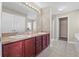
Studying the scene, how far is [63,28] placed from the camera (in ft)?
24.4

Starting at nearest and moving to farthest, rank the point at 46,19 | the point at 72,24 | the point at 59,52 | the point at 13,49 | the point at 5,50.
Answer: the point at 5,50
the point at 13,49
the point at 59,52
the point at 46,19
the point at 72,24

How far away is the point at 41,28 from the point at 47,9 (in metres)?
1.00

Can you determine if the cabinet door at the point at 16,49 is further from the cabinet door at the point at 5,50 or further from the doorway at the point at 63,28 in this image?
the doorway at the point at 63,28

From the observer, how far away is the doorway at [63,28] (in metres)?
7.09

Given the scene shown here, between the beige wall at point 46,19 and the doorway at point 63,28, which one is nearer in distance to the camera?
the beige wall at point 46,19

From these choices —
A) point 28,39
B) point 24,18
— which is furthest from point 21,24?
point 28,39

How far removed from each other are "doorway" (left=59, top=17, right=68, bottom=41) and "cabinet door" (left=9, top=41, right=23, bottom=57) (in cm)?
518

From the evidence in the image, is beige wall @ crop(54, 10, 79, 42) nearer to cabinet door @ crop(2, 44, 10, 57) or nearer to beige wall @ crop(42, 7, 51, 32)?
beige wall @ crop(42, 7, 51, 32)

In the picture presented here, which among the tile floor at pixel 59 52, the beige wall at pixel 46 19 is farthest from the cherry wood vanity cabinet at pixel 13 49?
the beige wall at pixel 46 19

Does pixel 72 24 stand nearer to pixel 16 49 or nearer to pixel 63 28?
pixel 63 28

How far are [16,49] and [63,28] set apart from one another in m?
5.67

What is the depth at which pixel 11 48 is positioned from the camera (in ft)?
6.59

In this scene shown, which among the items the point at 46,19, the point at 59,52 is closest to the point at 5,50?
the point at 59,52

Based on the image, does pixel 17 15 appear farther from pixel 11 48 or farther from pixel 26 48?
pixel 11 48
